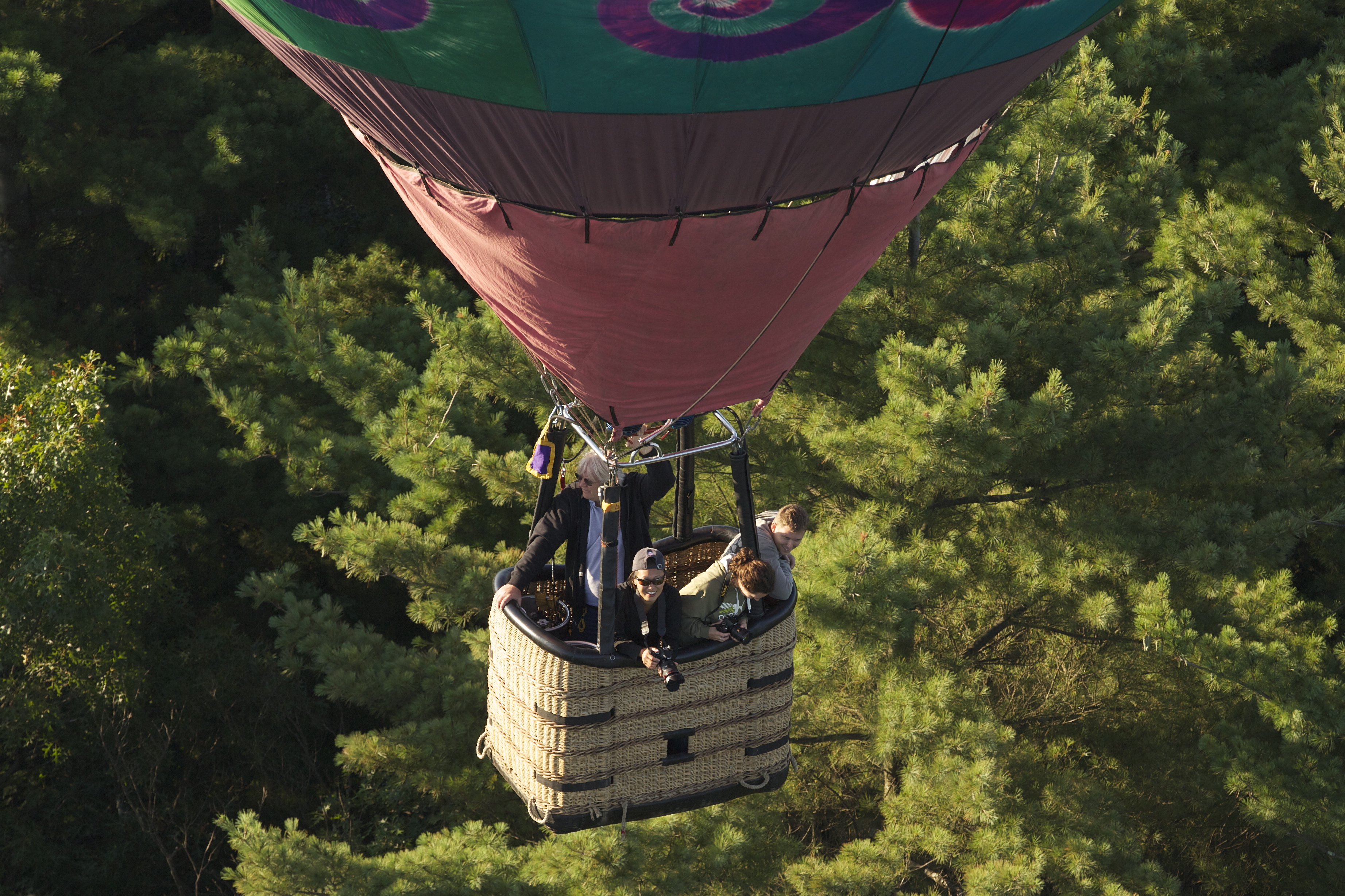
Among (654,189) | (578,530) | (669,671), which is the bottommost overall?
(669,671)

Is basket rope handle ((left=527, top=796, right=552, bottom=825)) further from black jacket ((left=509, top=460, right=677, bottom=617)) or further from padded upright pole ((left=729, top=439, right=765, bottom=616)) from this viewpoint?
padded upright pole ((left=729, top=439, right=765, bottom=616))

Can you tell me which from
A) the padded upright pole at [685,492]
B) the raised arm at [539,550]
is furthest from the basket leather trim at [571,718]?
the padded upright pole at [685,492]

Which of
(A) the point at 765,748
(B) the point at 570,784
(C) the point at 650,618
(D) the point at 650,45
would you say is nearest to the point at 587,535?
(C) the point at 650,618

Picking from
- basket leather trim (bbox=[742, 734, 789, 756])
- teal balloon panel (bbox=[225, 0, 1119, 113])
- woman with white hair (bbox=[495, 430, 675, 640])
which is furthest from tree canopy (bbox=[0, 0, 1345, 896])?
teal balloon panel (bbox=[225, 0, 1119, 113])

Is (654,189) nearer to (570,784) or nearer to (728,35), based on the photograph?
(728,35)

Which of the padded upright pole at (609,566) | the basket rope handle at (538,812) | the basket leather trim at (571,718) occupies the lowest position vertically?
the basket rope handle at (538,812)

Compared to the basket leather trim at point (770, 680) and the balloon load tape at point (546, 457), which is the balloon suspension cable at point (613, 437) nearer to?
the balloon load tape at point (546, 457)
